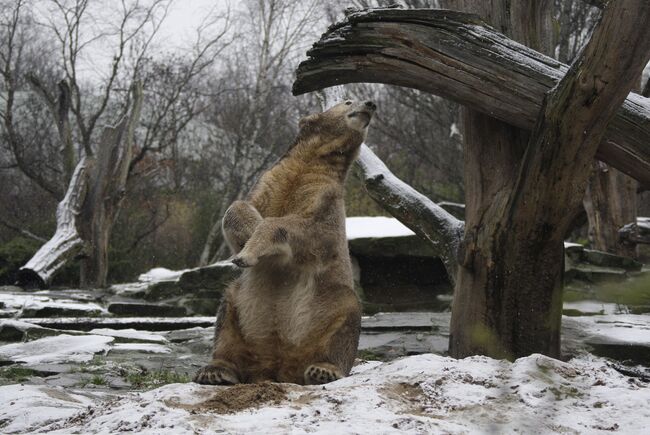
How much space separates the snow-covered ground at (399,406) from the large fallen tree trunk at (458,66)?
60.7 inches

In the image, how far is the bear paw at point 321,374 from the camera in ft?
14.1

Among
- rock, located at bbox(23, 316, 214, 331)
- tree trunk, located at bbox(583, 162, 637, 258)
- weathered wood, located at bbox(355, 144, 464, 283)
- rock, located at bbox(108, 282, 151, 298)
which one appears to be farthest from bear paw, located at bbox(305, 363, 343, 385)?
tree trunk, located at bbox(583, 162, 637, 258)

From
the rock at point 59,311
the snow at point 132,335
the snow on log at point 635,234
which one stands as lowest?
the snow at point 132,335

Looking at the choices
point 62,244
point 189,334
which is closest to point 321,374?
point 189,334

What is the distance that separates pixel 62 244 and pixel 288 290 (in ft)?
33.9

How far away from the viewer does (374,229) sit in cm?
1241

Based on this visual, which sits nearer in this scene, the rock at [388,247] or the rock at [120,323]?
the rock at [120,323]

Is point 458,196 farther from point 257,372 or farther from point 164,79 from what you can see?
point 257,372

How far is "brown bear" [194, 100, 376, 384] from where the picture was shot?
4.55 metres

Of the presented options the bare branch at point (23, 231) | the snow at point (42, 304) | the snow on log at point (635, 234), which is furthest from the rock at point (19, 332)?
the bare branch at point (23, 231)

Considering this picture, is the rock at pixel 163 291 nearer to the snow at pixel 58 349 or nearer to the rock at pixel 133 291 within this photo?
the rock at pixel 133 291

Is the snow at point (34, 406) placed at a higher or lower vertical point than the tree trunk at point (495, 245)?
lower

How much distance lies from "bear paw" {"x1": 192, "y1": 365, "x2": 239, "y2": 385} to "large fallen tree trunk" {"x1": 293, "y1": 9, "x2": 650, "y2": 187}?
2034 millimetres

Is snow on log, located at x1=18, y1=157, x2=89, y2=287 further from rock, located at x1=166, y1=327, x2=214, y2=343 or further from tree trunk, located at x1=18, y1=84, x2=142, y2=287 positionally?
rock, located at x1=166, y1=327, x2=214, y2=343
